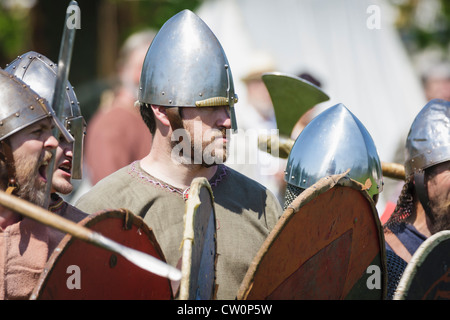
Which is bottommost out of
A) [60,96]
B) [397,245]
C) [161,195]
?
[397,245]

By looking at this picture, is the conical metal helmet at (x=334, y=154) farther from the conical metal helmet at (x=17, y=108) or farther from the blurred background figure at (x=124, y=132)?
the blurred background figure at (x=124, y=132)

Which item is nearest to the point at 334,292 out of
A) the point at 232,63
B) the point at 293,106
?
the point at 293,106

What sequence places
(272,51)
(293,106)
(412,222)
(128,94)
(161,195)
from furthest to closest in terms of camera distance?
(272,51) < (128,94) < (293,106) < (412,222) < (161,195)

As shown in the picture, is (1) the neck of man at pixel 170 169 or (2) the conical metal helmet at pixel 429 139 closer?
(1) the neck of man at pixel 170 169

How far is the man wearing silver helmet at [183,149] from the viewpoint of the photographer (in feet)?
11.2

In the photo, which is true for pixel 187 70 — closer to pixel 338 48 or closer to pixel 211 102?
pixel 211 102

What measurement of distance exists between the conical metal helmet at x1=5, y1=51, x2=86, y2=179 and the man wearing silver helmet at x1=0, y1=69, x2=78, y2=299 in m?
0.42

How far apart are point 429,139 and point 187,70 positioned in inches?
49.9

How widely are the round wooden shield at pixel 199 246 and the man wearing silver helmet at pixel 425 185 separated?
1.18 m

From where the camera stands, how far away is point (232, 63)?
956 cm

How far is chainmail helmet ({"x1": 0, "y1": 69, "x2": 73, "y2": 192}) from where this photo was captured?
279cm

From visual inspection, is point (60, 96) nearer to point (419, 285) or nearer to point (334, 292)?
point (334, 292)

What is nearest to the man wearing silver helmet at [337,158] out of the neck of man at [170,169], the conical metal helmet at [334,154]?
the conical metal helmet at [334,154]

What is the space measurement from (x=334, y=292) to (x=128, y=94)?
310 centimetres
